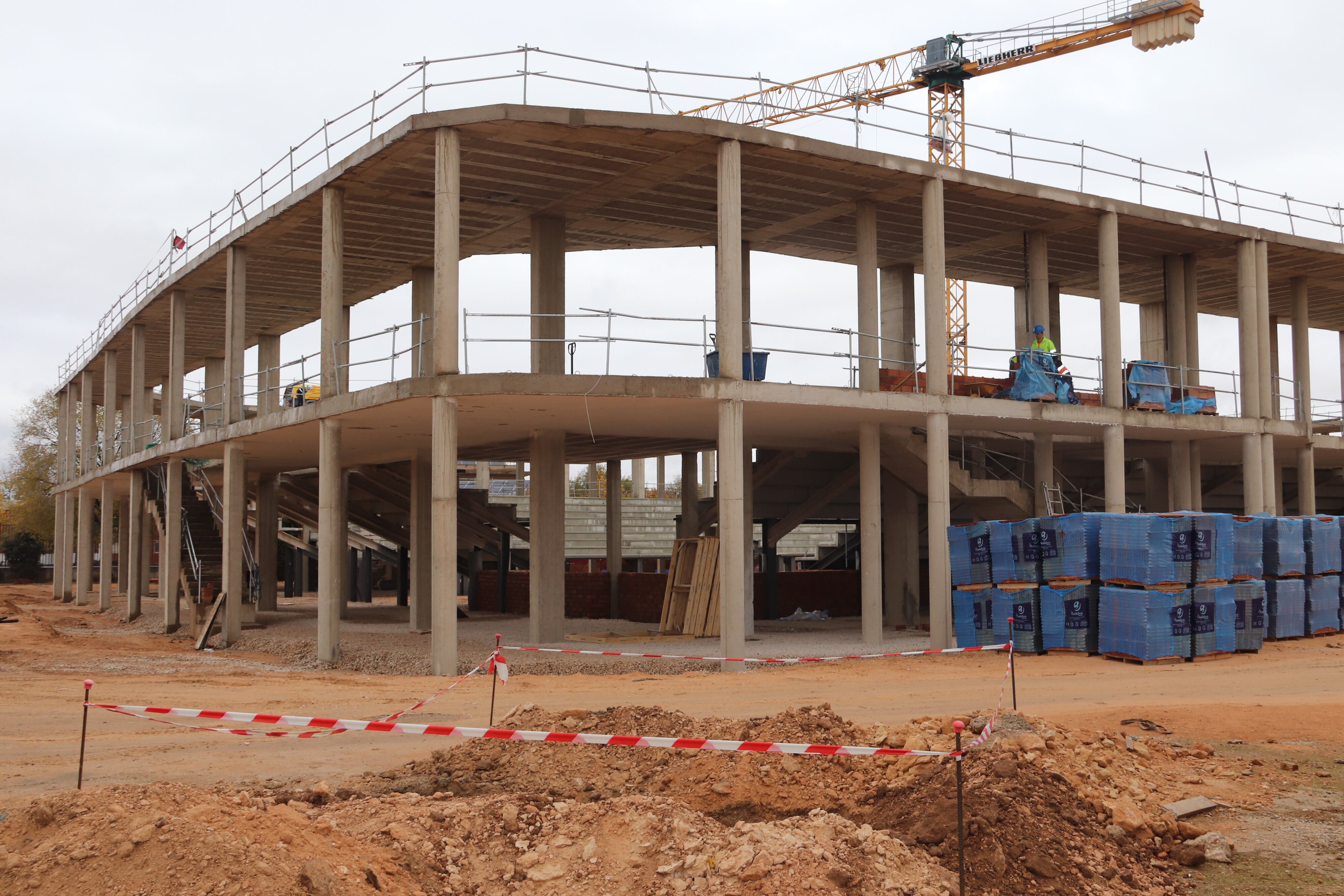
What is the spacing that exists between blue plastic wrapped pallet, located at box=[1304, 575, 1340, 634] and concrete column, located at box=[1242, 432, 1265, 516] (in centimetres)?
305

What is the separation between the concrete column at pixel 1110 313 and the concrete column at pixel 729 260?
31.3ft

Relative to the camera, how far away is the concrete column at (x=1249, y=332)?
2544cm

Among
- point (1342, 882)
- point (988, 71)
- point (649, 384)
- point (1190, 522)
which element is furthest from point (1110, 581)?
point (988, 71)

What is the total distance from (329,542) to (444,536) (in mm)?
4050

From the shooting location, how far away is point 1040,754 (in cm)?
889

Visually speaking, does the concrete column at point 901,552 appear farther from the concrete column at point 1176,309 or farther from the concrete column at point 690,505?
the concrete column at point 1176,309

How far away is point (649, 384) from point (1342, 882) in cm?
1165

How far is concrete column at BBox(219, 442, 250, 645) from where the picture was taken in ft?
77.1

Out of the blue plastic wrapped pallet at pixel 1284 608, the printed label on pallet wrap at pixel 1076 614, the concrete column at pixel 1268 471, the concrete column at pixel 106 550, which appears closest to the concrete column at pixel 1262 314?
the concrete column at pixel 1268 471

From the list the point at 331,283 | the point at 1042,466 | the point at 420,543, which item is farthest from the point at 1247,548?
the point at 420,543

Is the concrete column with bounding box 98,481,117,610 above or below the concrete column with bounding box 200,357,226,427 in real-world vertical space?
below

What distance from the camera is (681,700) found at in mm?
14148

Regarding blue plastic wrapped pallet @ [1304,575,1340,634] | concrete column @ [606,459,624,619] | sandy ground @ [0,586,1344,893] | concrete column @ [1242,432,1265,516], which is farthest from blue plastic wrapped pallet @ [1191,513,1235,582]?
concrete column @ [606,459,624,619]

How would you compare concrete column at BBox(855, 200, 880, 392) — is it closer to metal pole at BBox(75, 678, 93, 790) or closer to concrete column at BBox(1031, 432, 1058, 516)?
concrete column at BBox(1031, 432, 1058, 516)
